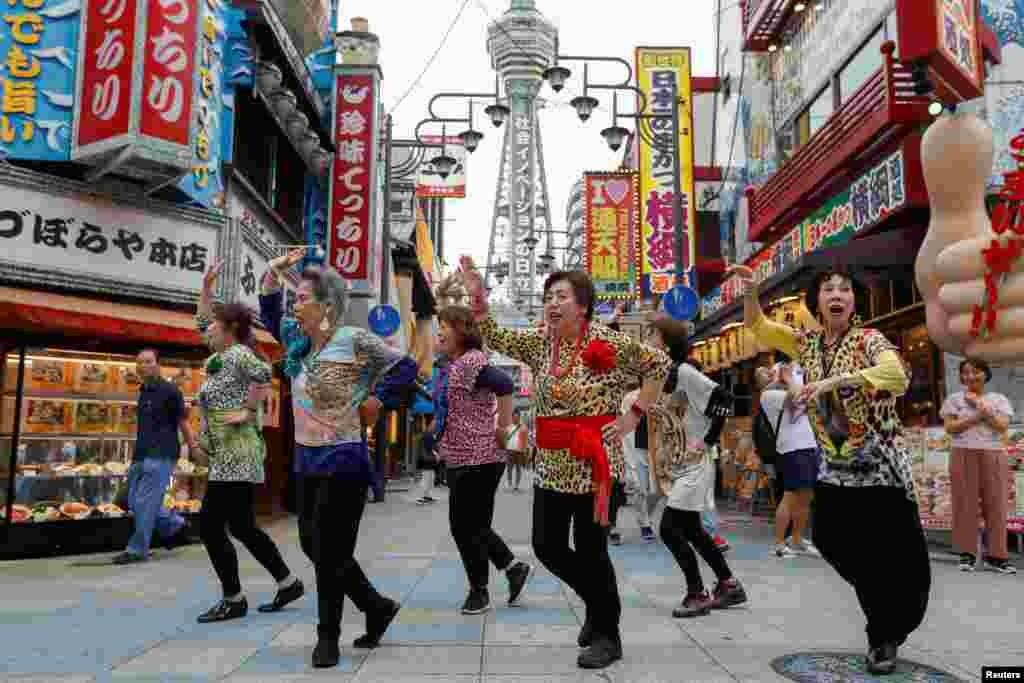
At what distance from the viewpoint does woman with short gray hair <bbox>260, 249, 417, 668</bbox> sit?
4121mm

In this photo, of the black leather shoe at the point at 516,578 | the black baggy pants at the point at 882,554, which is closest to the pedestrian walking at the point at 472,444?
the black leather shoe at the point at 516,578

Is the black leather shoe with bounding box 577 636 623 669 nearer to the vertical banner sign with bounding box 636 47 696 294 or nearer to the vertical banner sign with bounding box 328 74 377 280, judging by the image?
the vertical banner sign with bounding box 328 74 377 280

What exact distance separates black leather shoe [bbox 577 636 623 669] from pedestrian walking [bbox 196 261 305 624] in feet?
7.94

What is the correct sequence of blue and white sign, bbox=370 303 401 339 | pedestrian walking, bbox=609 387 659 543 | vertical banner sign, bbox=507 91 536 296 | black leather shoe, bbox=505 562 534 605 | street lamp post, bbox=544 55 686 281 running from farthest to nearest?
vertical banner sign, bbox=507 91 536 296 < blue and white sign, bbox=370 303 401 339 < street lamp post, bbox=544 55 686 281 < pedestrian walking, bbox=609 387 659 543 < black leather shoe, bbox=505 562 534 605

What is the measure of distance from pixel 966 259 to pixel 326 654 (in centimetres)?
345

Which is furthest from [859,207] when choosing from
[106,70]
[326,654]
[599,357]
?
[106,70]

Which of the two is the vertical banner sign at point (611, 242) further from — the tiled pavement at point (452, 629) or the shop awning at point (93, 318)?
the tiled pavement at point (452, 629)

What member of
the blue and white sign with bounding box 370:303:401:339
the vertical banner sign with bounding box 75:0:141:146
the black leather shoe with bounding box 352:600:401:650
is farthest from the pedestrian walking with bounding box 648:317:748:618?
the blue and white sign with bounding box 370:303:401:339

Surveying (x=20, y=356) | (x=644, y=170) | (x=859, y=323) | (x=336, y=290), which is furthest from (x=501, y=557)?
(x=644, y=170)

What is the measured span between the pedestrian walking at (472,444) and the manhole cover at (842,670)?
2078mm

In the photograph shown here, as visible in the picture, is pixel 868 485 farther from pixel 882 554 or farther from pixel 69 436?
pixel 69 436

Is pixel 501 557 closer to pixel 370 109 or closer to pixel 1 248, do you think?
pixel 1 248

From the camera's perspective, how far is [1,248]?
8.49m

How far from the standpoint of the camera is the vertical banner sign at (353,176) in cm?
1509
